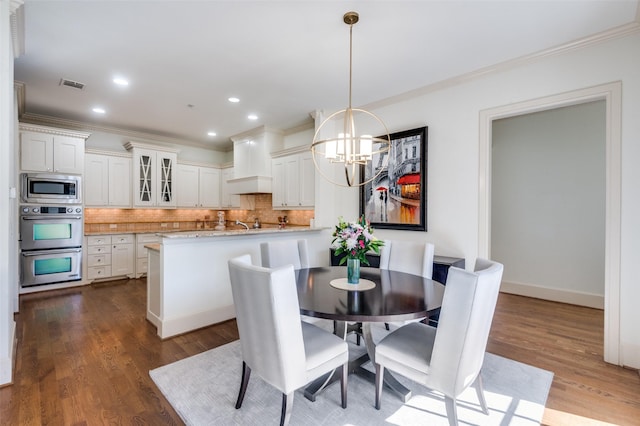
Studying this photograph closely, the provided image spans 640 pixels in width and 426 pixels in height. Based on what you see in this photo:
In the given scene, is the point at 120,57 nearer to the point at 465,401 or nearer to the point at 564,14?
the point at 564,14

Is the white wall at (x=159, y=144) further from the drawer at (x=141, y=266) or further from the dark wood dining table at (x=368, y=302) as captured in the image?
the dark wood dining table at (x=368, y=302)

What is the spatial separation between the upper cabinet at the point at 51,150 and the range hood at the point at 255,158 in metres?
2.50

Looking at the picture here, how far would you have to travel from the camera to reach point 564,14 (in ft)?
7.78

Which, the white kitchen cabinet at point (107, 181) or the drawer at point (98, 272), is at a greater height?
the white kitchen cabinet at point (107, 181)

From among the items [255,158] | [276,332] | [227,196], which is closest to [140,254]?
[227,196]

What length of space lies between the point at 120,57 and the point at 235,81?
115cm

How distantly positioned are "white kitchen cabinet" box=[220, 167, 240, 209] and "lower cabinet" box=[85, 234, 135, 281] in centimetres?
207

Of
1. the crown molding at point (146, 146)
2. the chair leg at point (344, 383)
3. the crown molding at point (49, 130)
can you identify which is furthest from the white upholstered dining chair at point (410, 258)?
the crown molding at point (49, 130)

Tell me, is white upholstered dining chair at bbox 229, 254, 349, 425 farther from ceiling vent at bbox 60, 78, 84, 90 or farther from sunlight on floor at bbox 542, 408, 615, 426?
ceiling vent at bbox 60, 78, 84, 90

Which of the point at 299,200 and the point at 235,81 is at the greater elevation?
the point at 235,81

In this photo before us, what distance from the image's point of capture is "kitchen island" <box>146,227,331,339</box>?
308cm

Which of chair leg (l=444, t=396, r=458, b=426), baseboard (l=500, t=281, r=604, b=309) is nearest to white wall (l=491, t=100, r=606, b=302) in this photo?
baseboard (l=500, t=281, r=604, b=309)

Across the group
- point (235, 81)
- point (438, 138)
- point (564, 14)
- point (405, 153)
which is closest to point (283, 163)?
point (235, 81)

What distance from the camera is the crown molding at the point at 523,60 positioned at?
253 centimetres
